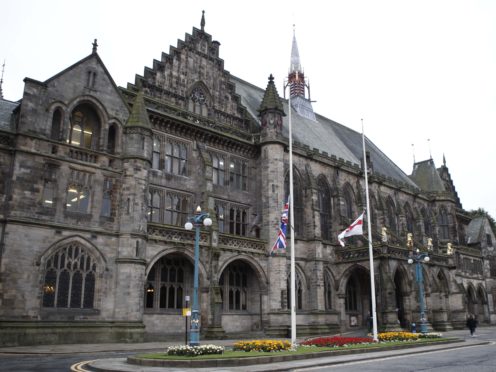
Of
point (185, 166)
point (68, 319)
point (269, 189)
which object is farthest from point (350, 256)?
point (68, 319)

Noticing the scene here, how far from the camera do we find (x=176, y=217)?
33594 millimetres

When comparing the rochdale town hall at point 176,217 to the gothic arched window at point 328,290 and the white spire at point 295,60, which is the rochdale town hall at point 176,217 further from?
the white spire at point 295,60

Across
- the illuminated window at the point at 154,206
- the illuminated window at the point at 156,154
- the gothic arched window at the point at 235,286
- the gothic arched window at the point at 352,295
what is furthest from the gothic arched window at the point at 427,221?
the illuminated window at the point at 156,154

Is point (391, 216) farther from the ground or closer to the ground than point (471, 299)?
farther from the ground

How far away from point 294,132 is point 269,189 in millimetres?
11007

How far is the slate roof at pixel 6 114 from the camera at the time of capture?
2772 centimetres

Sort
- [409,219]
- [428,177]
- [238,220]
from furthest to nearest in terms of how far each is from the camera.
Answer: [428,177] → [409,219] → [238,220]

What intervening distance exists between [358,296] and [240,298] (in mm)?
14066

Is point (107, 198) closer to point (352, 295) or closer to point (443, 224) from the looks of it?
point (352, 295)

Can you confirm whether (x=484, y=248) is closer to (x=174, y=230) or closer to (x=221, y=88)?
(x=221, y=88)

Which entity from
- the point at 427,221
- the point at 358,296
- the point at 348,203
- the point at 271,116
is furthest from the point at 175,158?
the point at 427,221

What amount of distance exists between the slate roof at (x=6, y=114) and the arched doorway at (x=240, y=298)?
56.5ft

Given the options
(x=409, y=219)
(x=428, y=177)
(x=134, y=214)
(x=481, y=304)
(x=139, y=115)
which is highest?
(x=428, y=177)

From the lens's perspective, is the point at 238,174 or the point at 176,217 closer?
the point at 176,217
